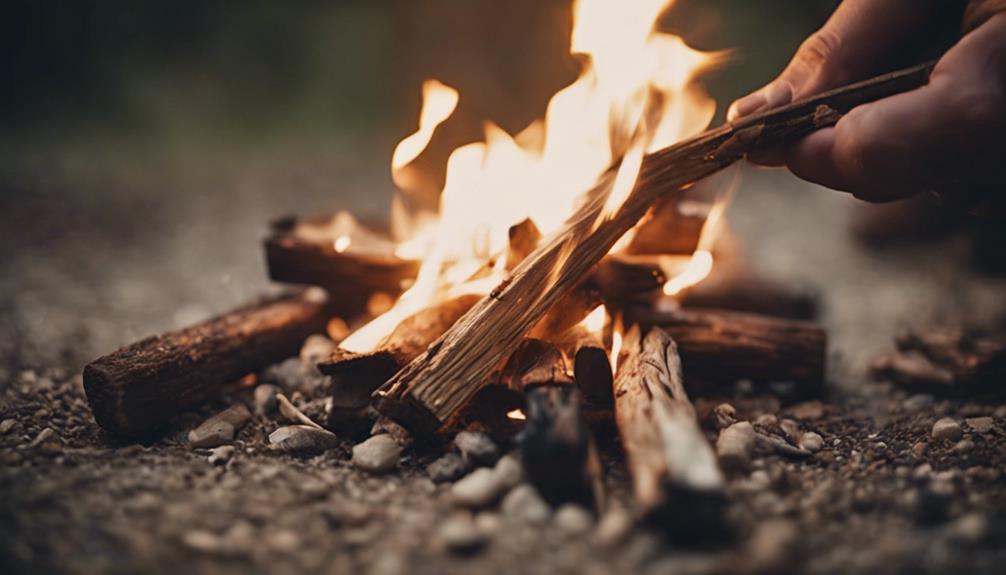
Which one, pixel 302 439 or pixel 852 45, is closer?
pixel 302 439

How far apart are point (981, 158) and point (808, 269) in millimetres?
2440

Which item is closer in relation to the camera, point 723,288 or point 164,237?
point 723,288

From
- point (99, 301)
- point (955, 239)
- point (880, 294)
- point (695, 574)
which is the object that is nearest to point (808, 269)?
point (880, 294)

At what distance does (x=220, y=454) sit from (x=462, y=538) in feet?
2.83

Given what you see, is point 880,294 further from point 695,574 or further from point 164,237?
point 164,237

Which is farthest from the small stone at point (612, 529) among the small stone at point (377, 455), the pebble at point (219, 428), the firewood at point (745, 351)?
the pebble at point (219, 428)

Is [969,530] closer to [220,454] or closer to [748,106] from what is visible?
[748,106]

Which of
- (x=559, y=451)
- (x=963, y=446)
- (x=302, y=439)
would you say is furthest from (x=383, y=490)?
(x=963, y=446)

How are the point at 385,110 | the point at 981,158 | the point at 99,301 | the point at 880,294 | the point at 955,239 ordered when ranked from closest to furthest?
the point at 981,158 < the point at 99,301 < the point at 880,294 < the point at 955,239 < the point at 385,110

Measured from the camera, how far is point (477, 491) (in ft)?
5.18

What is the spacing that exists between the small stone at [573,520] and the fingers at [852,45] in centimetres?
143

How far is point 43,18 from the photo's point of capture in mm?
6262

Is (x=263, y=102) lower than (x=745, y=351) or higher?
higher

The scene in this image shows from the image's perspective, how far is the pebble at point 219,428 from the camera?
196cm
